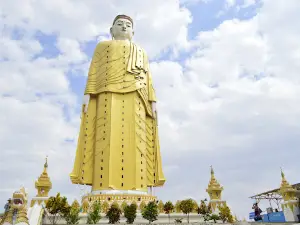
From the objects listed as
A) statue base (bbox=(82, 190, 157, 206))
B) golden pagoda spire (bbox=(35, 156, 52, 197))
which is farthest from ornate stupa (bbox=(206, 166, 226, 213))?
golden pagoda spire (bbox=(35, 156, 52, 197))

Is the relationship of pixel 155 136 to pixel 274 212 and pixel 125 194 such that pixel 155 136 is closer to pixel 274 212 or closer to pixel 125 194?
pixel 125 194

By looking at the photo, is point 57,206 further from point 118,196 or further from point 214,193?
point 214,193

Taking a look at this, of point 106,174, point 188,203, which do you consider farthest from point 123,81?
point 188,203

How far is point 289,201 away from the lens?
70.0ft

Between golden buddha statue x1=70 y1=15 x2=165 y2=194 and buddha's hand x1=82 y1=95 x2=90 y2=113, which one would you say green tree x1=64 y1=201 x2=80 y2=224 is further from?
buddha's hand x1=82 y1=95 x2=90 y2=113

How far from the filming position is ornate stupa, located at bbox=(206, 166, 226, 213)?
66.9 ft

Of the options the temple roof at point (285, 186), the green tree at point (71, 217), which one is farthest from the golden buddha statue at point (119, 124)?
the temple roof at point (285, 186)

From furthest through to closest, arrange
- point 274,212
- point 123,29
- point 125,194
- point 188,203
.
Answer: point 123,29
point 274,212
point 125,194
point 188,203

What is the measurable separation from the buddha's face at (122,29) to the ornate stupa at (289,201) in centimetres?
1840

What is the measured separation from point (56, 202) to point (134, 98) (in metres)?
12.5

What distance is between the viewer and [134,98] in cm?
2580

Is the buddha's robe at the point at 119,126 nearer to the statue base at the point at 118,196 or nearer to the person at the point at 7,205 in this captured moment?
the statue base at the point at 118,196

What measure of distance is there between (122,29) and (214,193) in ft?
57.0

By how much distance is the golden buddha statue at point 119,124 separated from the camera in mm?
23047
